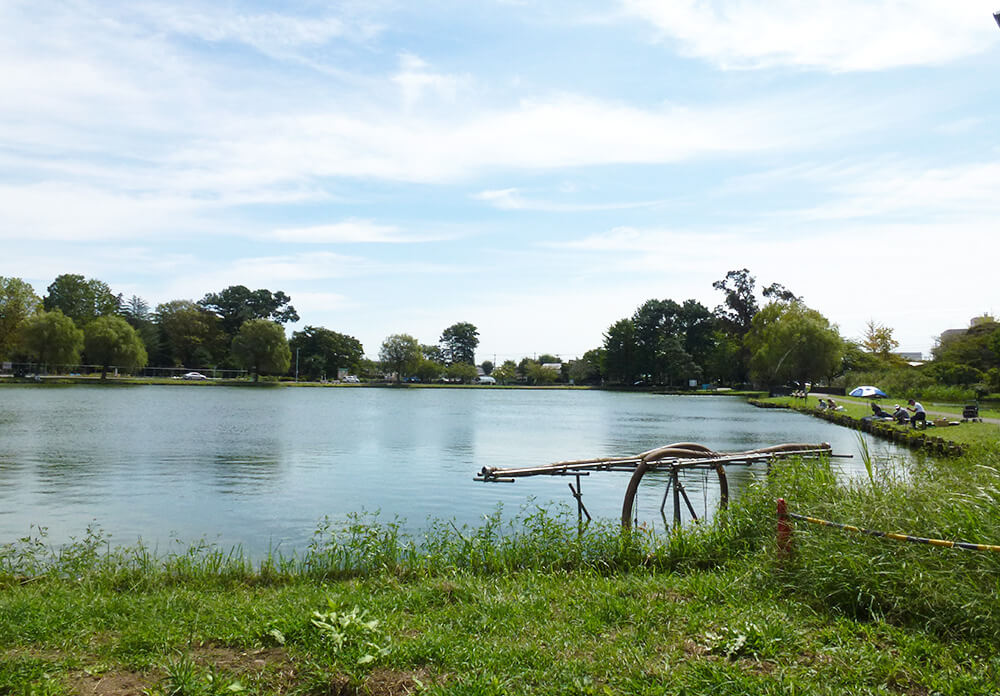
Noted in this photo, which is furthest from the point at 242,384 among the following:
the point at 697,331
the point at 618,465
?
the point at 618,465

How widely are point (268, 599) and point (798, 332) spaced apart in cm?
7965

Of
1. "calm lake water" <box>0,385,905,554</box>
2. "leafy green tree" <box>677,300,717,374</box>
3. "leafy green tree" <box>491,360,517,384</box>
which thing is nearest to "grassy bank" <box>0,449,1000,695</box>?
"calm lake water" <box>0,385,905,554</box>

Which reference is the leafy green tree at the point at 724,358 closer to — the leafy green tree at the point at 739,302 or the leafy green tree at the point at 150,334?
the leafy green tree at the point at 739,302

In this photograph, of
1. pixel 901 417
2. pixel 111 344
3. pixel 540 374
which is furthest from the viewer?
pixel 540 374

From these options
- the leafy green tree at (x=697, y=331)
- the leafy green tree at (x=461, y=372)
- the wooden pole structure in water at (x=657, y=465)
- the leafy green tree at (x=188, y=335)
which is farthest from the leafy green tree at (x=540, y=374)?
the wooden pole structure in water at (x=657, y=465)

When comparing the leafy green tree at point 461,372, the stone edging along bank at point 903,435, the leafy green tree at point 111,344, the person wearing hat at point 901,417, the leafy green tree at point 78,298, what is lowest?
the stone edging along bank at point 903,435

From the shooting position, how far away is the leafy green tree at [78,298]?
97375 mm

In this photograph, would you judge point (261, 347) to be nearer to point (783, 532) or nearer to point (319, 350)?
point (319, 350)

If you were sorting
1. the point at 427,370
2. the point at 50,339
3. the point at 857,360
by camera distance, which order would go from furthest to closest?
the point at 427,370, the point at 857,360, the point at 50,339

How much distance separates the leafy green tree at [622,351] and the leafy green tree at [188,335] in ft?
211

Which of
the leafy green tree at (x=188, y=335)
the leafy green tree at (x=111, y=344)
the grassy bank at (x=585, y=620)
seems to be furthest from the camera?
the leafy green tree at (x=188, y=335)

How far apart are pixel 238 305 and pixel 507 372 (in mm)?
55295

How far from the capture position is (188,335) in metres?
107

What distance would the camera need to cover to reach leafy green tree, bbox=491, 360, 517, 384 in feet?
471
